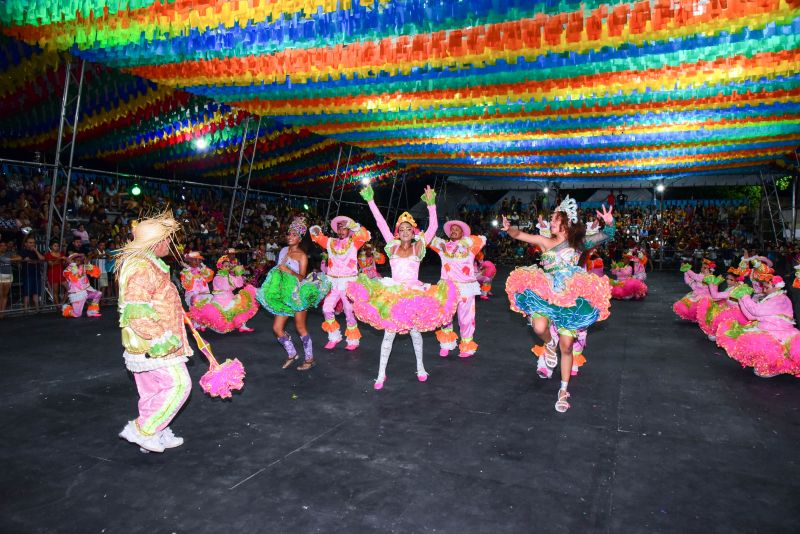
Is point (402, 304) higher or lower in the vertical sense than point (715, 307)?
lower

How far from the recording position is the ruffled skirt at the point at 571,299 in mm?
4742

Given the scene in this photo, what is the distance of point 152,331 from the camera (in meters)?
3.59

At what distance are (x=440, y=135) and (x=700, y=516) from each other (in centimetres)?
1182

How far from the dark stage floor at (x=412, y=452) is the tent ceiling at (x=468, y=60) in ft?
13.8

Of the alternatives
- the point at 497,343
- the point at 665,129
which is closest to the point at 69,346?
the point at 497,343

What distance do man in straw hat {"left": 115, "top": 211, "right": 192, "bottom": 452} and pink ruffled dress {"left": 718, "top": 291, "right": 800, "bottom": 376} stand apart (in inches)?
220

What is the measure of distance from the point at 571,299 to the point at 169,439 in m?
3.47

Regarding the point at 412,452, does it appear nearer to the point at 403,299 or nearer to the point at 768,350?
the point at 403,299

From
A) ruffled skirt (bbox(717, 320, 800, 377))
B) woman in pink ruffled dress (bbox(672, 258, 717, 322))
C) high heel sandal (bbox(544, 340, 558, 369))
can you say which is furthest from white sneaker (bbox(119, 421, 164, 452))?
woman in pink ruffled dress (bbox(672, 258, 717, 322))

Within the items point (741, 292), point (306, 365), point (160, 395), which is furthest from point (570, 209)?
point (160, 395)

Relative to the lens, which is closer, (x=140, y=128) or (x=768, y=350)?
(x=768, y=350)

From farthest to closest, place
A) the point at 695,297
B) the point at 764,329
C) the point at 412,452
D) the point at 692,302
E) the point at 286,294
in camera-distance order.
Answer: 1. the point at 695,297
2. the point at 692,302
3. the point at 286,294
4. the point at 764,329
5. the point at 412,452

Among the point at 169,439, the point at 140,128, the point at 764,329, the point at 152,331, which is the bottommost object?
the point at 169,439

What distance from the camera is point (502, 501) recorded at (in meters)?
3.15
